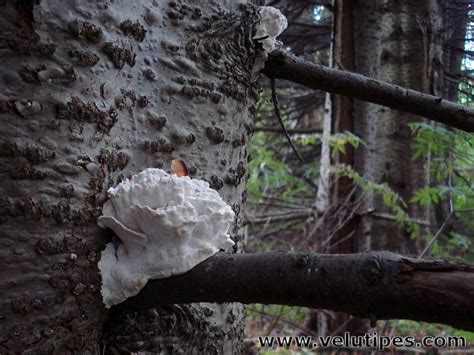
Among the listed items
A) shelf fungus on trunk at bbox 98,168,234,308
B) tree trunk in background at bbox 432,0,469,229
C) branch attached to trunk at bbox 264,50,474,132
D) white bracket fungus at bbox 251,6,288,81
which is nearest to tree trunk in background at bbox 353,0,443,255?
tree trunk in background at bbox 432,0,469,229

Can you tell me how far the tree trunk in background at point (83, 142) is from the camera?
86 cm

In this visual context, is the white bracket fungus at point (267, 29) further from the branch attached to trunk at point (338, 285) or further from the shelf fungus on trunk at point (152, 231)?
the branch attached to trunk at point (338, 285)

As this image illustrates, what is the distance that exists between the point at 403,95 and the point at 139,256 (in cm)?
84

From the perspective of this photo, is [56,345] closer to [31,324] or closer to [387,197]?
[31,324]

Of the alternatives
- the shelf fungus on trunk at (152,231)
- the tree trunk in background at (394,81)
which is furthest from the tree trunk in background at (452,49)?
the shelf fungus on trunk at (152,231)

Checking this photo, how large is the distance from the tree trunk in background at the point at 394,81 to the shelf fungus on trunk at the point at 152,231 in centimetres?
300

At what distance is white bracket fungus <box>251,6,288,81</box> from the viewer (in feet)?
4.22

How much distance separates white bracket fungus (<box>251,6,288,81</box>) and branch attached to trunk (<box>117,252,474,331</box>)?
2.07ft

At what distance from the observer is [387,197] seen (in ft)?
10.7

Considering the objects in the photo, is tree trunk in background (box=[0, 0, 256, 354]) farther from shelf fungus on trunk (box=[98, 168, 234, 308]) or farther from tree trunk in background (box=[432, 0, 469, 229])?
tree trunk in background (box=[432, 0, 469, 229])

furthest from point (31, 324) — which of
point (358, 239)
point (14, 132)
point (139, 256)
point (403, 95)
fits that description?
point (358, 239)

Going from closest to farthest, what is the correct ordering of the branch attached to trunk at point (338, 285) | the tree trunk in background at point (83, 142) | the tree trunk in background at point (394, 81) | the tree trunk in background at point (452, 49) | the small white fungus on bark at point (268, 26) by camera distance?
1. the branch attached to trunk at point (338, 285)
2. the tree trunk in background at point (83, 142)
3. the small white fungus on bark at point (268, 26)
4. the tree trunk in background at point (394, 81)
5. the tree trunk in background at point (452, 49)

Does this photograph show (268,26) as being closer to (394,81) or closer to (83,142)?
(83,142)

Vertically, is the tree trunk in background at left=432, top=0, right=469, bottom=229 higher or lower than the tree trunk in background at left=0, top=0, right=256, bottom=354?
higher
